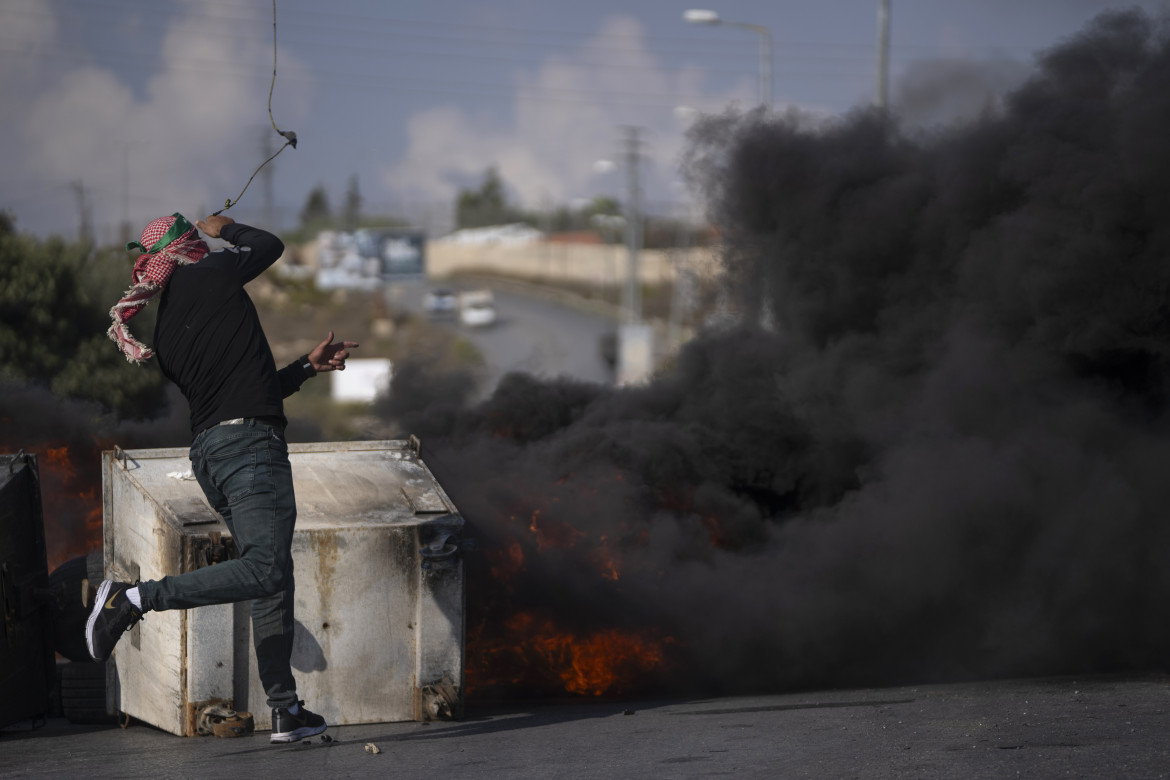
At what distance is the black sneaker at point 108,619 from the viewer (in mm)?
4270

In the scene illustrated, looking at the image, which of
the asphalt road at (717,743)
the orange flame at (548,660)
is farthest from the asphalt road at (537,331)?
→ the asphalt road at (717,743)

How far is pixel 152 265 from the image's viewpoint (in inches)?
181

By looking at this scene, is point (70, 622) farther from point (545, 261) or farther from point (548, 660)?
point (545, 261)

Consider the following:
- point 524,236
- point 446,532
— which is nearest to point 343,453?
point 446,532

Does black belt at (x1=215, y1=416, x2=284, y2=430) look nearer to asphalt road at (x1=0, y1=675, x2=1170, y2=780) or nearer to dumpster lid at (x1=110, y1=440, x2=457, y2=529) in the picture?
dumpster lid at (x1=110, y1=440, x2=457, y2=529)

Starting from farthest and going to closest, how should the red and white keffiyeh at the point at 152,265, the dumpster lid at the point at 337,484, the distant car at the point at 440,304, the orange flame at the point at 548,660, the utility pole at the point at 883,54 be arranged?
the distant car at the point at 440,304 < the utility pole at the point at 883,54 < the orange flame at the point at 548,660 < the dumpster lid at the point at 337,484 < the red and white keffiyeh at the point at 152,265

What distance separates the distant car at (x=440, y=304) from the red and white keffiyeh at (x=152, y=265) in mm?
56279

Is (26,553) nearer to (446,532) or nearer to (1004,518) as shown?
(446,532)

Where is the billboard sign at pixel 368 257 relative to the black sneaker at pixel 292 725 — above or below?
above

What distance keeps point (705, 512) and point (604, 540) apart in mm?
1268

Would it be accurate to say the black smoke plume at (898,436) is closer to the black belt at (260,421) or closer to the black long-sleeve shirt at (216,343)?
the black belt at (260,421)

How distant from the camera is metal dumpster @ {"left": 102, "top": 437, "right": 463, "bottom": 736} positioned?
4.98 m

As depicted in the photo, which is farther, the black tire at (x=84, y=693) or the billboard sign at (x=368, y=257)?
the billboard sign at (x=368, y=257)

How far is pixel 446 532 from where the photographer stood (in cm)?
522
